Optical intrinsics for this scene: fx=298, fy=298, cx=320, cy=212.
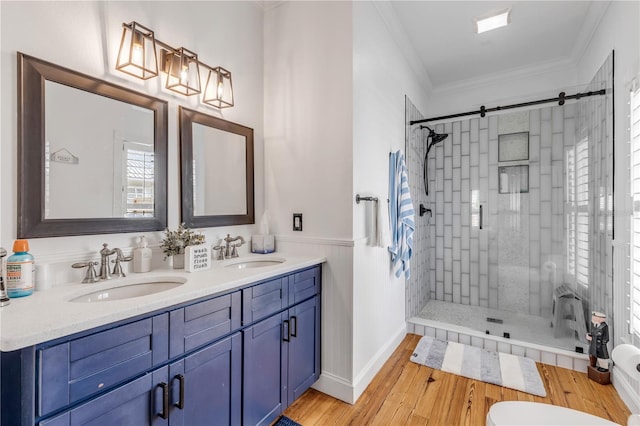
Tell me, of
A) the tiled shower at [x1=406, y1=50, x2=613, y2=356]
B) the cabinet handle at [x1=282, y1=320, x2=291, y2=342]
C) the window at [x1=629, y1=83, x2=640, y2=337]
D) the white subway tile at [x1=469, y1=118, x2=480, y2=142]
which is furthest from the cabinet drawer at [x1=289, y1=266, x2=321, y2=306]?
the white subway tile at [x1=469, y1=118, x2=480, y2=142]

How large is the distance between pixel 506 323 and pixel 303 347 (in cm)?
207

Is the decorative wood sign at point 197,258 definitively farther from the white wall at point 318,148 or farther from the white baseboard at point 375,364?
the white baseboard at point 375,364

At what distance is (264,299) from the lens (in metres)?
1.51

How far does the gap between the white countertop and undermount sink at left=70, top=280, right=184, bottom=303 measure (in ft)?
0.06

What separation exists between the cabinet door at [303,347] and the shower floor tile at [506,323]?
1.60m

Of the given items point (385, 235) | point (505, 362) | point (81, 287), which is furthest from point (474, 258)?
point (81, 287)

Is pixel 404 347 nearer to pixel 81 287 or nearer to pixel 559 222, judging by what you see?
pixel 559 222

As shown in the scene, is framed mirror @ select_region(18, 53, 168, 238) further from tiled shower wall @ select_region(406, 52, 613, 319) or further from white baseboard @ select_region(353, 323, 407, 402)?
tiled shower wall @ select_region(406, 52, 613, 319)

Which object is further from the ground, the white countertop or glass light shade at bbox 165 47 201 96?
glass light shade at bbox 165 47 201 96

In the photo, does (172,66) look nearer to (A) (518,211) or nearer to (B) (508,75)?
(A) (518,211)

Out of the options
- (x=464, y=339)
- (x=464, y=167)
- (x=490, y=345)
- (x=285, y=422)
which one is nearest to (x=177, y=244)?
(x=285, y=422)

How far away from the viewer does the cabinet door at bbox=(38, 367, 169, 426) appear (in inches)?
33.4

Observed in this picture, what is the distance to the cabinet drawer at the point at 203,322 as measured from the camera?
3.65 feet

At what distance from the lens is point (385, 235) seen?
214cm
